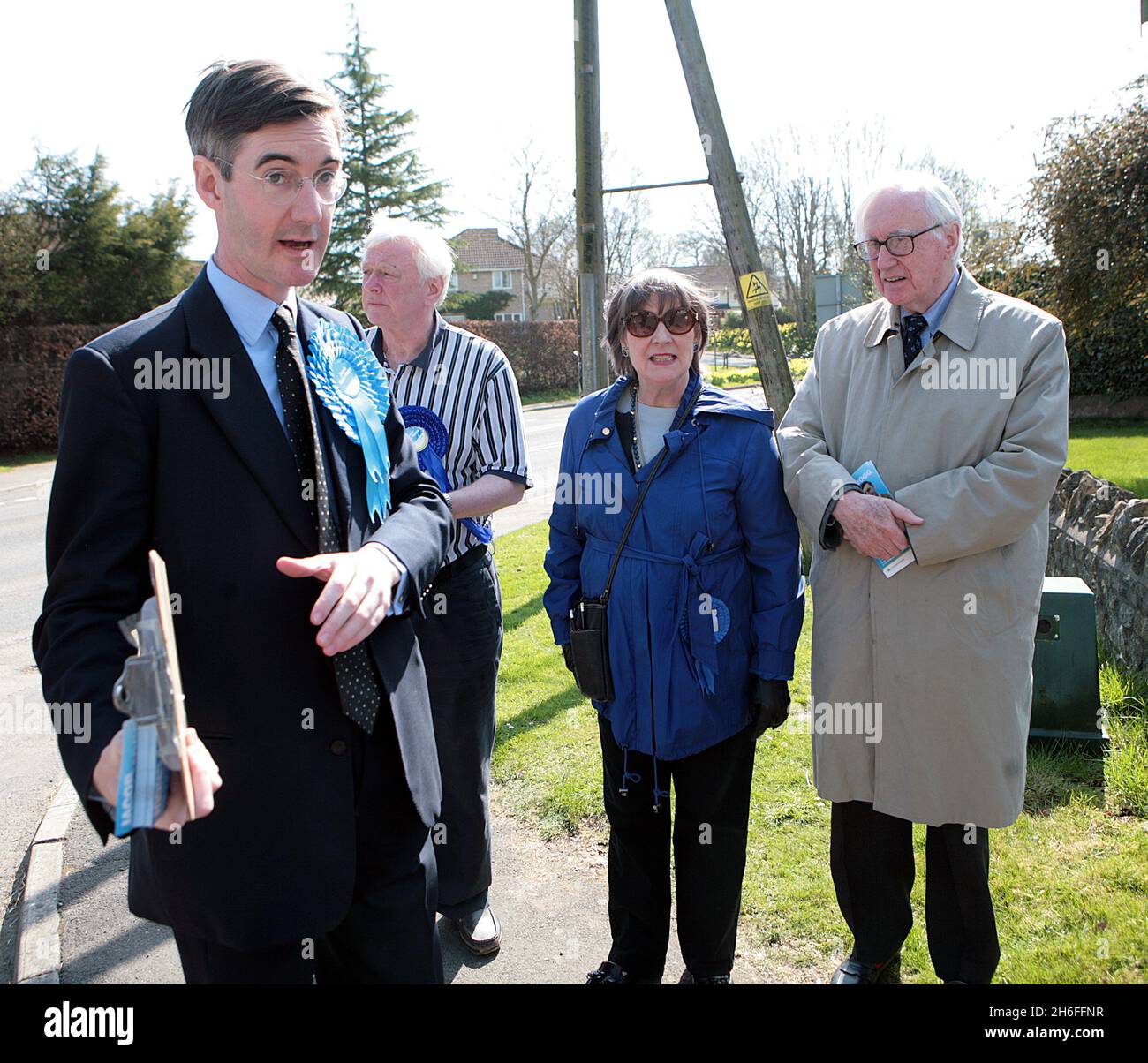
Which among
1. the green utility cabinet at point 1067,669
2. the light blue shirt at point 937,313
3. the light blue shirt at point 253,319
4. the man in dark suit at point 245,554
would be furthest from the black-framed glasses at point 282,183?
the green utility cabinet at point 1067,669

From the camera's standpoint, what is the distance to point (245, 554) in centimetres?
169

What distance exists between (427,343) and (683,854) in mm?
1920

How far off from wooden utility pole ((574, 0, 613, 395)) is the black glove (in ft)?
15.2

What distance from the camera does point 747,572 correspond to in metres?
2.91

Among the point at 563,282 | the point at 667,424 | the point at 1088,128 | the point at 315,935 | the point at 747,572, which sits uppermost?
the point at 563,282

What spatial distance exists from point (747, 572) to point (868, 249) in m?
1.05

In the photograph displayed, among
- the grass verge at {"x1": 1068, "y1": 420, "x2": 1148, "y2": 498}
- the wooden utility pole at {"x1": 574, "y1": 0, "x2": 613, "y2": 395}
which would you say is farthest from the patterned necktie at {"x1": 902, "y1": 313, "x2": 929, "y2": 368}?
the grass verge at {"x1": 1068, "y1": 420, "x2": 1148, "y2": 498}

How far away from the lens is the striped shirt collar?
333cm

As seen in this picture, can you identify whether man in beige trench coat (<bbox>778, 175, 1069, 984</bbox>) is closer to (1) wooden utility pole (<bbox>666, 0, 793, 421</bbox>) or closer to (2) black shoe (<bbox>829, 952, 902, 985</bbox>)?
(2) black shoe (<bbox>829, 952, 902, 985</bbox>)

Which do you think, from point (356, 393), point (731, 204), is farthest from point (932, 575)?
point (731, 204)

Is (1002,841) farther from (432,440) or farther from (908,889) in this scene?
(432,440)

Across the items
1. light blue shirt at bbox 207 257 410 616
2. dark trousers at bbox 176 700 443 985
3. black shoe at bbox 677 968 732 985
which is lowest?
black shoe at bbox 677 968 732 985

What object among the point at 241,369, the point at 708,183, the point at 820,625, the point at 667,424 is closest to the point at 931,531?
the point at 820,625
